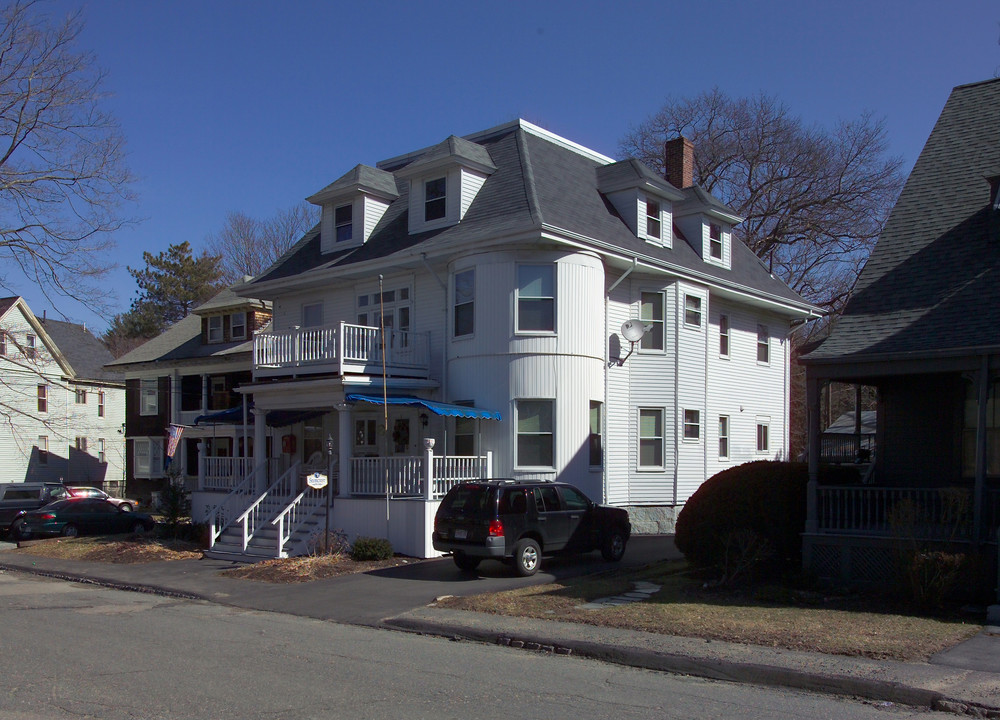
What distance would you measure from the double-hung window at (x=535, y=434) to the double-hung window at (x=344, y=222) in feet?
27.2

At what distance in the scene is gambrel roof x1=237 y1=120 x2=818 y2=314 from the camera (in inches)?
848

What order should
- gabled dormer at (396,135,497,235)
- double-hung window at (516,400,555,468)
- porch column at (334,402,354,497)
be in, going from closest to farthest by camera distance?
porch column at (334,402,354,497)
double-hung window at (516,400,555,468)
gabled dormer at (396,135,497,235)

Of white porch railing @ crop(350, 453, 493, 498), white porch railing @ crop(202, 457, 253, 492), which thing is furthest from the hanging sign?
white porch railing @ crop(202, 457, 253, 492)

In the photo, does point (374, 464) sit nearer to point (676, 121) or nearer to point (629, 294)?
point (629, 294)

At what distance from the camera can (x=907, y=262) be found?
51.6ft

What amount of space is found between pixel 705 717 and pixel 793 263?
118ft

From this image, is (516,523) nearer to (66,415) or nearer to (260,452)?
(260,452)

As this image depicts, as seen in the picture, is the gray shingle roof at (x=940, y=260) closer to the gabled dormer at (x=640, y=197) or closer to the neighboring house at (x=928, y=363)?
the neighboring house at (x=928, y=363)

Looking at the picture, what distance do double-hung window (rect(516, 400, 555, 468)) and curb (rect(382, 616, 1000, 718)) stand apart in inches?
366

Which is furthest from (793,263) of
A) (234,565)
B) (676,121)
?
(234,565)

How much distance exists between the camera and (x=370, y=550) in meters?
18.7

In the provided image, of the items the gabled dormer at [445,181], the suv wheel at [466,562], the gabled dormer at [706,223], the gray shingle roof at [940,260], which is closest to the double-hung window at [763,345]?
the gabled dormer at [706,223]

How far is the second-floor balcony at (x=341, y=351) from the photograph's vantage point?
68.8 ft

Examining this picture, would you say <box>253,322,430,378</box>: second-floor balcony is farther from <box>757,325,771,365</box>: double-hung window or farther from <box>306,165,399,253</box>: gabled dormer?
<box>757,325,771,365</box>: double-hung window
